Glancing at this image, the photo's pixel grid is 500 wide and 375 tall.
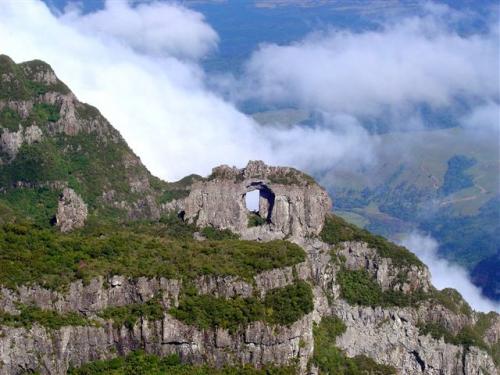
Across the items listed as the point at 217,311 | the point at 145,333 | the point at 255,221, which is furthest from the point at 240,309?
the point at 255,221

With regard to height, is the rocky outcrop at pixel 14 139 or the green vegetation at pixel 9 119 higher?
the green vegetation at pixel 9 119

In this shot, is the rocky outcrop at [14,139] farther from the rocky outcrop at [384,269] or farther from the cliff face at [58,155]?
the rocky outcrop at [384,269]

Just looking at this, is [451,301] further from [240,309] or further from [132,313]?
[132,313]

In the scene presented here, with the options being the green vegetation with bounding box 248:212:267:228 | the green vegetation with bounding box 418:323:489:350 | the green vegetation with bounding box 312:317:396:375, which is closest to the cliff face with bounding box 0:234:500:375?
the green vegetation with bounding box 312:317:396:375

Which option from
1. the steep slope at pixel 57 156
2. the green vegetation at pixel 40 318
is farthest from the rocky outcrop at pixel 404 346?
the steep slope at pixel 57 156

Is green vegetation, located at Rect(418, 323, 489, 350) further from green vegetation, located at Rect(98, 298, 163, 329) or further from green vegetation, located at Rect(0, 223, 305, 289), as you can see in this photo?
green vegetation, located at Rect(98, 298, 163, 329)

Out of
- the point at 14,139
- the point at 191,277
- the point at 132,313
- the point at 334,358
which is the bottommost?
the point at 334,358
